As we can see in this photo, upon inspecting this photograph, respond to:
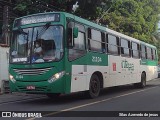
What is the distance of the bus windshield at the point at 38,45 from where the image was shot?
1212 centimetres

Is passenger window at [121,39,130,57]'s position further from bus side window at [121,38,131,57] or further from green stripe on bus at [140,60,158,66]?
green stripe on bus at [140,60,158,66]

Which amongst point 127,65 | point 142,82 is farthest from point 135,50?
point 142,82

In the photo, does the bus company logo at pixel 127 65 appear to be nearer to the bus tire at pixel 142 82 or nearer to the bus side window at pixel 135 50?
the bus side window at pixel 135 50

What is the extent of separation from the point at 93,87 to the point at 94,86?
0.09 meters

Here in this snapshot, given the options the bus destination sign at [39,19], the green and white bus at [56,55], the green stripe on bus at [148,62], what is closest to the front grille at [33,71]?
the green and white bus at [56,55]

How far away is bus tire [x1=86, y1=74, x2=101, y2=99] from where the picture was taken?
14117mm

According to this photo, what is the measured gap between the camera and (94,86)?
1442cm

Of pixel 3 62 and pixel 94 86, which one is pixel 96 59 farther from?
pixel 3 62

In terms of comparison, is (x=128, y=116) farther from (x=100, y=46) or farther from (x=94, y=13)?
→ (x=94, y=13)

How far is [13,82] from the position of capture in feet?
41.8

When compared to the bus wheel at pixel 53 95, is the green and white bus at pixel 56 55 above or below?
above

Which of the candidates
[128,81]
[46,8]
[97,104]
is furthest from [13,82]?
[46,8]

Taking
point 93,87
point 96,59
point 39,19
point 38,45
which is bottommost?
point 93,87

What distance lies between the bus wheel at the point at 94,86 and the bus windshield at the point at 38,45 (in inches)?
107
